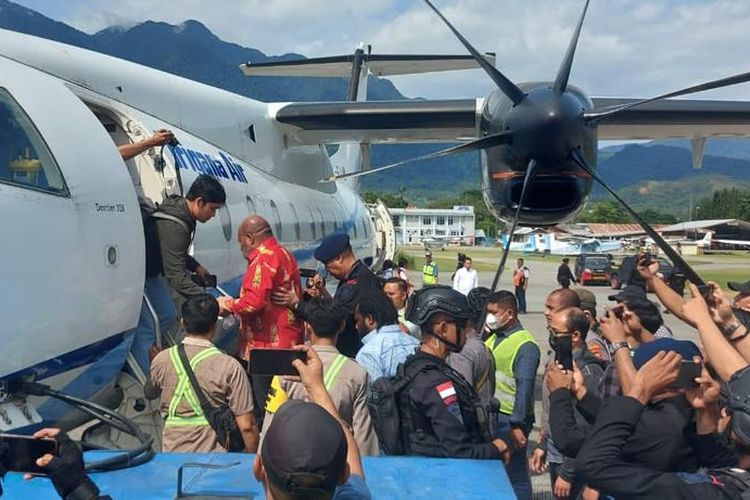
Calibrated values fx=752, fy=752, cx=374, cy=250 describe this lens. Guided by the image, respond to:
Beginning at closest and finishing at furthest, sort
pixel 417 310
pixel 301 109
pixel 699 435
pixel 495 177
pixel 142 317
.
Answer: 1. pixel 699 435
2. pixel 417 310
3. pixel 142 317
4. pixel 495 177
5. pixel 301 109

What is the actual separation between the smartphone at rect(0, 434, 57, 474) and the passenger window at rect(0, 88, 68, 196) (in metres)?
1.92

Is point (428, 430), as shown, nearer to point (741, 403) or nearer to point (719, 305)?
point (741, 403)

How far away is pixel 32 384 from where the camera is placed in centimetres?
359

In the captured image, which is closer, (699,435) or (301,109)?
(699,435)

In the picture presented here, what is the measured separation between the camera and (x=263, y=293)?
489 cm

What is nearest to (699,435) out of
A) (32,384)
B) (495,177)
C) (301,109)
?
(32,384)

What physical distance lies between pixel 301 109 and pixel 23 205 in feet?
21.5

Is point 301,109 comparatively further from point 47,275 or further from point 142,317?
point 47,275

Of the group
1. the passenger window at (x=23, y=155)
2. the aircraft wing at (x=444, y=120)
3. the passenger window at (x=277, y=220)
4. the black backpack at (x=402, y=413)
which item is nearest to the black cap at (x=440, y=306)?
the black backpack at (x=402, y=413)

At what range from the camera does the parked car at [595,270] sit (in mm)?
32250

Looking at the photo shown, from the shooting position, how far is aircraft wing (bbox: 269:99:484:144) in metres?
9.61

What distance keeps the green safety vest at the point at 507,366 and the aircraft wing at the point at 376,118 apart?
5.01 meters

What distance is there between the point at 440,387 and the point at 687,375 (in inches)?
38.2

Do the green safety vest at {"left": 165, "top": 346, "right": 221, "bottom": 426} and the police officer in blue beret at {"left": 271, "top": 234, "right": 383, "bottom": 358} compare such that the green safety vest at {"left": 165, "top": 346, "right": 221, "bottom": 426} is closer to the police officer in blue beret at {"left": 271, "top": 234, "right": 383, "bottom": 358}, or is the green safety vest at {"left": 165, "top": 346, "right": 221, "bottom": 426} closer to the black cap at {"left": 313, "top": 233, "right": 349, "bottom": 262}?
the police officer in blue beret at {"left": 271, "top": 234, "right": 383, "bottom": 358}
